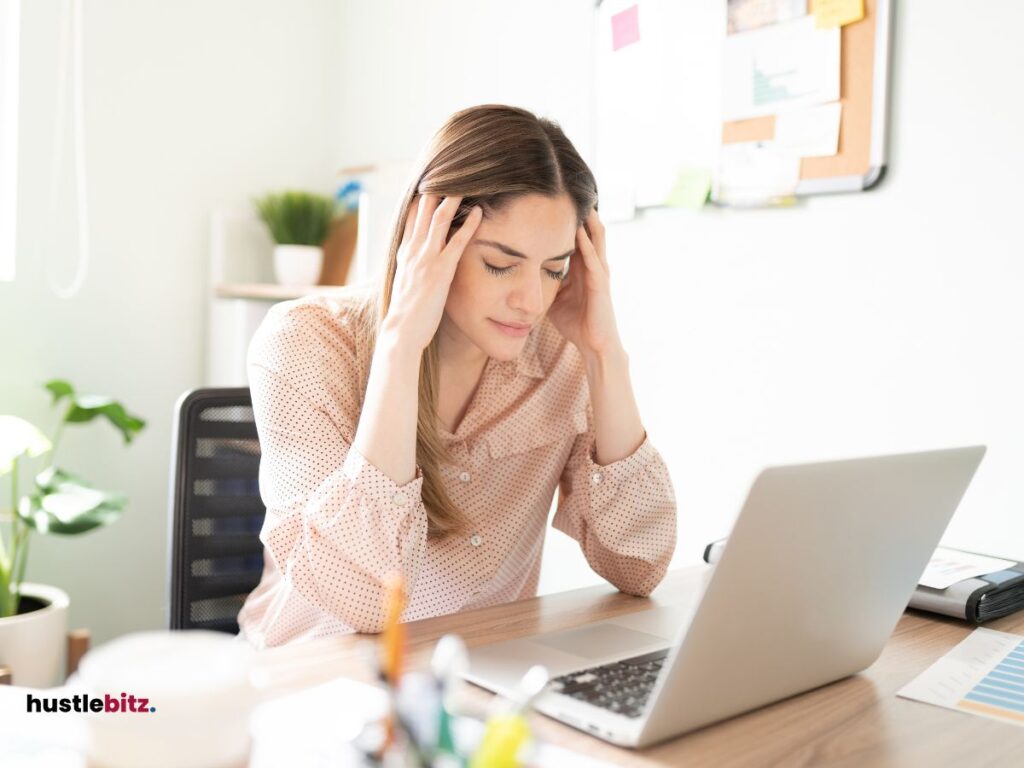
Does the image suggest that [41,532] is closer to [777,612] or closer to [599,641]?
[599,641]

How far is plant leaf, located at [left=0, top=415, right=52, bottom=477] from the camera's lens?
1.90 meters

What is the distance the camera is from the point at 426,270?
123 centimetres

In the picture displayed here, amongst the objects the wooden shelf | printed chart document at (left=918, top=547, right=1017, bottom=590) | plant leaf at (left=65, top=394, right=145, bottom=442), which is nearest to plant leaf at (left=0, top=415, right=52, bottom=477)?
plant leaf at (left=65, top=394, right=145, bottom=442)

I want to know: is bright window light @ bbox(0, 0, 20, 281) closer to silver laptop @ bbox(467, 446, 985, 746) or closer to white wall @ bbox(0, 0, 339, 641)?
white wall @ bbox(0, 0, 339, 641)

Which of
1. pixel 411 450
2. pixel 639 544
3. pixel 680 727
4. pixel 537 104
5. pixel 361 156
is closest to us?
pixel 680 727

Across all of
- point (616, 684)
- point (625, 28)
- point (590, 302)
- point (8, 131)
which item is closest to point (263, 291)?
point (8, 131)

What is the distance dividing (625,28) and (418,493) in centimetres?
118

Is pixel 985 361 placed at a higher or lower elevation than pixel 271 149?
lower

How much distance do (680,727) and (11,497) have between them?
191 centimetres

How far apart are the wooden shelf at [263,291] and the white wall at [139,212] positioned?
0.33 feet

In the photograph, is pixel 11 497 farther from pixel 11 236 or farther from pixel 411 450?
pixel 411 450

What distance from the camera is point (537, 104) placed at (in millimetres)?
2121

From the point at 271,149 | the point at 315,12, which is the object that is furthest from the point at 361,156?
the point at 315,12

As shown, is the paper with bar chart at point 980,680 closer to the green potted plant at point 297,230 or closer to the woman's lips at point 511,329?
the woman's lips at point 511,329
